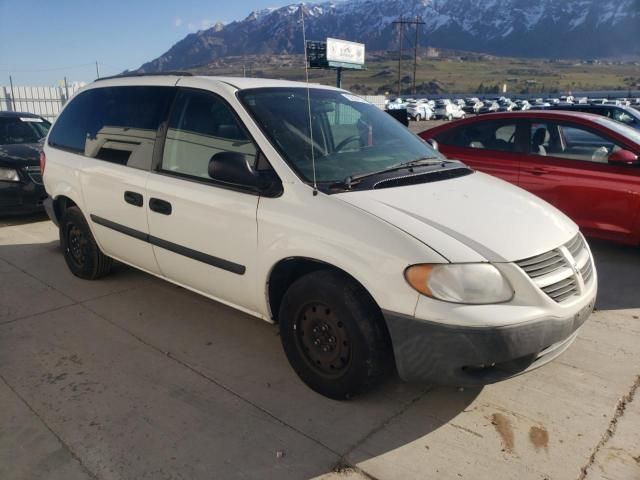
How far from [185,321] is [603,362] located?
291 centimetres

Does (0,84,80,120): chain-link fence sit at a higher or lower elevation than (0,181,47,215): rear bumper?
higher

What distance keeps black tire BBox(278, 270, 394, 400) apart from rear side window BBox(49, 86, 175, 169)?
1.66 m

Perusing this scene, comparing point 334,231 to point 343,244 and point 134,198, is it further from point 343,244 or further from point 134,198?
point 134,198

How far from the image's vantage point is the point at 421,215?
8.69ft

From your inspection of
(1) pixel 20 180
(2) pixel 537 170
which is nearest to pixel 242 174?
(2) pixel 537 170

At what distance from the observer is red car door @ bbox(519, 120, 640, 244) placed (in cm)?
508

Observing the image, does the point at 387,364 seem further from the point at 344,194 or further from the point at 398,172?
the point at 398,172

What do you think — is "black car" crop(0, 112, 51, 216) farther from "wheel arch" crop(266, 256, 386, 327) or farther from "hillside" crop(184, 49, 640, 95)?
"hillside" crop(184, 49, 640, 95)

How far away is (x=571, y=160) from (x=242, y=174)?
160 inches

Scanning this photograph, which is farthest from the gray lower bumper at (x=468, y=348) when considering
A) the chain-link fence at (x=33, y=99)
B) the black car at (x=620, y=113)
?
the chain-link fence at (x=33, y=99)

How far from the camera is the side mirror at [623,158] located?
506 cm

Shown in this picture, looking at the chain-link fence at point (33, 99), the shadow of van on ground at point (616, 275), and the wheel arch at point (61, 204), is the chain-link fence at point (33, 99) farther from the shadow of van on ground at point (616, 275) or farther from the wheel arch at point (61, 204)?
the shadow of van on ground at point (616, 275)

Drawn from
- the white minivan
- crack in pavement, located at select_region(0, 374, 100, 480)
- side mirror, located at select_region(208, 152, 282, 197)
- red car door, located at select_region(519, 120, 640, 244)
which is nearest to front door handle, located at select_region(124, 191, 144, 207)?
the white minivan

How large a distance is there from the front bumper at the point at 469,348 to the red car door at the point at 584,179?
3.08 meters
